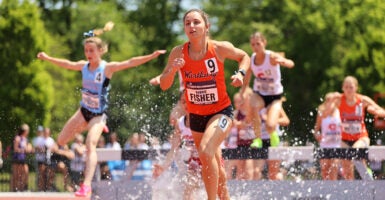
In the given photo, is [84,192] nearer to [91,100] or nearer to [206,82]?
[91,100]

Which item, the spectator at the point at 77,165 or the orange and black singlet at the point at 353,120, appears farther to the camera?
the spectator at the point at 77,165

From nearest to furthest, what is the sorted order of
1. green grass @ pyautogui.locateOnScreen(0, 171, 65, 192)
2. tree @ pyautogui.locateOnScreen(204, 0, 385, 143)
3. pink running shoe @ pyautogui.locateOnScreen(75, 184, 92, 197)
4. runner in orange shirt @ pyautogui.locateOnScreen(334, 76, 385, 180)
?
pink running shoe @ pyautogui.locateOnScreen(75, 184, 92, 197) → runner in orange shirt @ pyautogui.locateOnScreen(334, 76, 385, 180) → green grass @ pyautogui.locateOnScreen(0, 171, 65, 192) → tree @ pyautogui.locateOnScreen(204, 0, 385, 143)

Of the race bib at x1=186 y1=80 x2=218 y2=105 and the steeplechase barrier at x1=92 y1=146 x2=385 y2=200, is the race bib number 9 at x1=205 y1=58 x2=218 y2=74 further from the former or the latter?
the steeplechase barrier at x1=92 y1=146 x2=385 y2=200

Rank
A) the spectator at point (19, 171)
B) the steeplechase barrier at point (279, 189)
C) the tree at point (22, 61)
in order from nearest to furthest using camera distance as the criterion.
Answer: the steeplechase barrier at point (279, 189) → the spectator at point (19, 171) → the tree at point (22, 61)

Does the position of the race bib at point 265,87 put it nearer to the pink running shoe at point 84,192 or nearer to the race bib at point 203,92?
the pink running shoe at point 84,192

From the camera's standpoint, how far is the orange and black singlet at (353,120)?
13250 mm

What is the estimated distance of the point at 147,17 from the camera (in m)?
47.6

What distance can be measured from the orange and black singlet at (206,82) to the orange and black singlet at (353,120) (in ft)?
15.9

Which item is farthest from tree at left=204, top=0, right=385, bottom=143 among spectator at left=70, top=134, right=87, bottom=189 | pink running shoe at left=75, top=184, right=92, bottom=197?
pink running shoe at left=75, top=184, right=92, bottom=197

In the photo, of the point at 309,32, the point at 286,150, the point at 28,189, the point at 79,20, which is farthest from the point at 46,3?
the point at 286,150

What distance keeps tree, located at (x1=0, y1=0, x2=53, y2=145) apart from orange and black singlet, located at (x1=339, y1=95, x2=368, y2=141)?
16.4 meters

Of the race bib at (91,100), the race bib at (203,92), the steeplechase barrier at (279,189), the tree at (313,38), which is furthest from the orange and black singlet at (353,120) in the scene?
the tree at (313,38)

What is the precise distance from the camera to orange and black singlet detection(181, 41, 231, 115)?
28.4ft

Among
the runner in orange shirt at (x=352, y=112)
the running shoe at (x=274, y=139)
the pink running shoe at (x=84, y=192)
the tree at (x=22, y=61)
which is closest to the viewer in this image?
the pink running shoe at (x=84, y=192)
